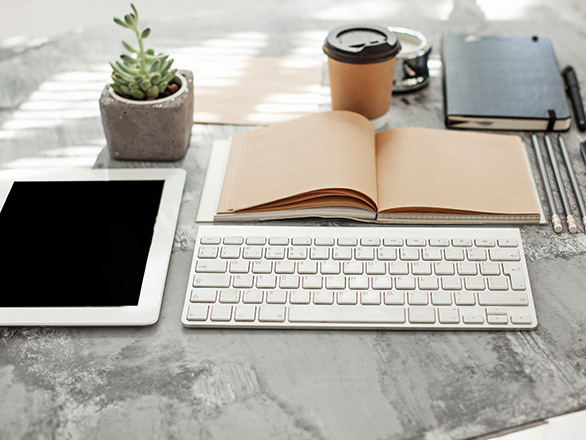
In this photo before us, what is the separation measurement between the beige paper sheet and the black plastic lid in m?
0.16

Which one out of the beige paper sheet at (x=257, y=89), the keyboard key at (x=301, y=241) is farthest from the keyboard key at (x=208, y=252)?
the beige paper sheet at (x=257, y=89)

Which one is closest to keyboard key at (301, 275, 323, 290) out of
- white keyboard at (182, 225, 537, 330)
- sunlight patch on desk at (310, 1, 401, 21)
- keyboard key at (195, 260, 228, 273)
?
white keyboard at (182, 225, 537, 330)

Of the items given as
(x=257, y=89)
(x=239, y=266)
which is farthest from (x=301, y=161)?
(x=257, y=89)

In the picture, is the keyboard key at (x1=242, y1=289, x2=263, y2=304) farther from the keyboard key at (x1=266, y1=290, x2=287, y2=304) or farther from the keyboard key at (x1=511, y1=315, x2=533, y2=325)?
the keyboard key at (x1=511, y1=315, x2=533, y2=325)

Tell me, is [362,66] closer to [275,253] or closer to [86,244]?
[275,253]

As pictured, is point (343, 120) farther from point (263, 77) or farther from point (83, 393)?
point (83, 393)

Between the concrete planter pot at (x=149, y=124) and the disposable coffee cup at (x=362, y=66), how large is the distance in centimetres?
24

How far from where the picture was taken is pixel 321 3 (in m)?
1.38

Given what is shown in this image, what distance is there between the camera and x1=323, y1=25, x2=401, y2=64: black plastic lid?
2.94ft

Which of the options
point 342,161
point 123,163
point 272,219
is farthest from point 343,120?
point 123,163

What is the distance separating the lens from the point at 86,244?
2.56 ft

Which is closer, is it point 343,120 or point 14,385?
point 14,385

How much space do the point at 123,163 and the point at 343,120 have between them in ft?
1.17

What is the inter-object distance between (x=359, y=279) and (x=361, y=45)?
1.29 ft
